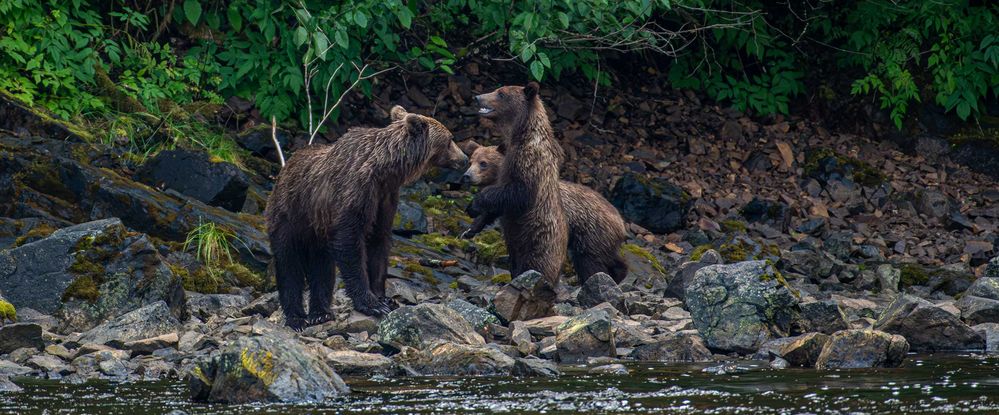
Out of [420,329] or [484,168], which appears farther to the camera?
[484,168]

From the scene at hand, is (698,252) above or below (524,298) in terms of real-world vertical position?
below

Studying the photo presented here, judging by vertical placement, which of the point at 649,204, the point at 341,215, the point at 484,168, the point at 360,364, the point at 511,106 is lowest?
the point at 360,364

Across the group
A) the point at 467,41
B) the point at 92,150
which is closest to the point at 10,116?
the point at 92,150

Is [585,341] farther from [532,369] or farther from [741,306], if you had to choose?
[741,306]

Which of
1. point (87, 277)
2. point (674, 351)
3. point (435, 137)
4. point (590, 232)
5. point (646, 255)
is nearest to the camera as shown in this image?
point (674, 351)

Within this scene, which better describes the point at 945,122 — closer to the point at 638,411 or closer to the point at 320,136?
the point at 320,136

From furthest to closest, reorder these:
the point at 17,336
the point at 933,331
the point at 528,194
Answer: the point at 528,194
the point at 933,331
the point at 17,336

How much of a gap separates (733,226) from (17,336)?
8.90 metres

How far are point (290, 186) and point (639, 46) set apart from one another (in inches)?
320

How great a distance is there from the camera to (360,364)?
7.07m

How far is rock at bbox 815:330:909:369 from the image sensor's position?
7035mm

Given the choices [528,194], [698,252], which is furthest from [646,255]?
[528,194]

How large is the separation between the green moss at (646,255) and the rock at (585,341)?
499 centimetres

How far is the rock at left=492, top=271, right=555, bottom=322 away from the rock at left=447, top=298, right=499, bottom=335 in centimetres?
14
